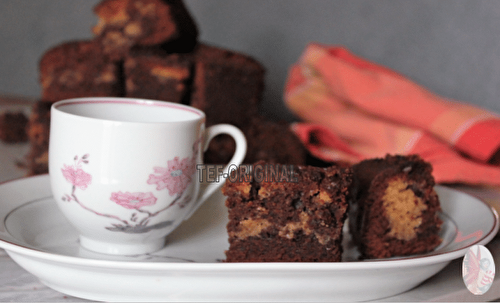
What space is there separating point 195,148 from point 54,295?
216 mm

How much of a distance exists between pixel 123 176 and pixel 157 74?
0.41 metres

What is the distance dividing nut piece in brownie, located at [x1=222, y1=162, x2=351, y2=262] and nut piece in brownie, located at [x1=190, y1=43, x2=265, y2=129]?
0.39 metres

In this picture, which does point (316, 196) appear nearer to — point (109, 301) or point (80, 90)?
point (109, 301)

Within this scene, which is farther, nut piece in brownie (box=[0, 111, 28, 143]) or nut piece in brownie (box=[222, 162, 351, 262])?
nut piece in brownie (box=[0, 111, 28, 143])

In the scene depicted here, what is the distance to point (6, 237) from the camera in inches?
19.5

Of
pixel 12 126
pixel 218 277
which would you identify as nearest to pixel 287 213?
pixel 218 277

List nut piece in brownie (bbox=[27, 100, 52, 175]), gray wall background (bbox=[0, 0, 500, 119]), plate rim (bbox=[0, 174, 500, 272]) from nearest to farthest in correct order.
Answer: plate rim (bbox=[0, 174, 500, 272]) → nut piece in brownie (bbox=[27, 100, 52, 175]) → gray wall background (bbox=[0, 0, 500, 119])

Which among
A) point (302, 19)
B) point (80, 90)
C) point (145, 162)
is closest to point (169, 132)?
point (145, 162)

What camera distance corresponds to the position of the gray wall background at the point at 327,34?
1073 millimetres

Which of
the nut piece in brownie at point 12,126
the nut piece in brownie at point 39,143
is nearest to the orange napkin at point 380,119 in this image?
the nut piece in brownie at point 39,143

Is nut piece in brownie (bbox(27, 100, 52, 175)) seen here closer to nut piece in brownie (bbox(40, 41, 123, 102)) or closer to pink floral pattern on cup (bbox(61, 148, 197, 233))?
nut piece in brownie (bbox(40, 41, 123, 102))

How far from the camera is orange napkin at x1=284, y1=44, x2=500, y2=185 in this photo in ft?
2.93

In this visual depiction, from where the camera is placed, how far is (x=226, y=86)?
0.91 meters

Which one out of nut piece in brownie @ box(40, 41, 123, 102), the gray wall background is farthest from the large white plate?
the gray wall background
